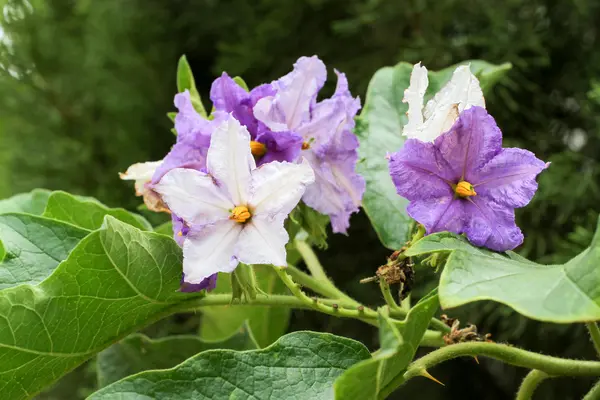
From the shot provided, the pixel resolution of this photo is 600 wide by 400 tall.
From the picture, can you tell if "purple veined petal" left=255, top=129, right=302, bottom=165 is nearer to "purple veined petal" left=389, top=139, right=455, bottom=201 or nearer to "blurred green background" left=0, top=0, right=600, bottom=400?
"purple veined petal" left=389, top=139, right=455, bottom=201

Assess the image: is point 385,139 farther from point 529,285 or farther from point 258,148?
point 529,285

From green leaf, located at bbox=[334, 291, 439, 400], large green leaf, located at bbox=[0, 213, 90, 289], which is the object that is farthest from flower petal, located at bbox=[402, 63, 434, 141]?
large green leaf, located at bbox=[0, 213, 90, 289]

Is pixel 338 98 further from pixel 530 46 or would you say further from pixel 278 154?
pixel 530 46

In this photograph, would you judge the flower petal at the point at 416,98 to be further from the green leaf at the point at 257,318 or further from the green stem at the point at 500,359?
the green leaf at the point at 257,318

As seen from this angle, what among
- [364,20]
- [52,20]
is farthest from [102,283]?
[52,20]

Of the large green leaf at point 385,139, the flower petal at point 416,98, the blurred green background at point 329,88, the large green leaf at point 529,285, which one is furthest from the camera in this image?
the blurred green background at point 329,88

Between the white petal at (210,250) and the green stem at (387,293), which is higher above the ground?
the white petal at (210,250)

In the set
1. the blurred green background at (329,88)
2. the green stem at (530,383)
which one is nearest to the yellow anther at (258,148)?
the green stem at (530,383)

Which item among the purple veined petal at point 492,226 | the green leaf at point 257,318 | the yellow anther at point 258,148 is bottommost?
the green leaf at point 257,318
